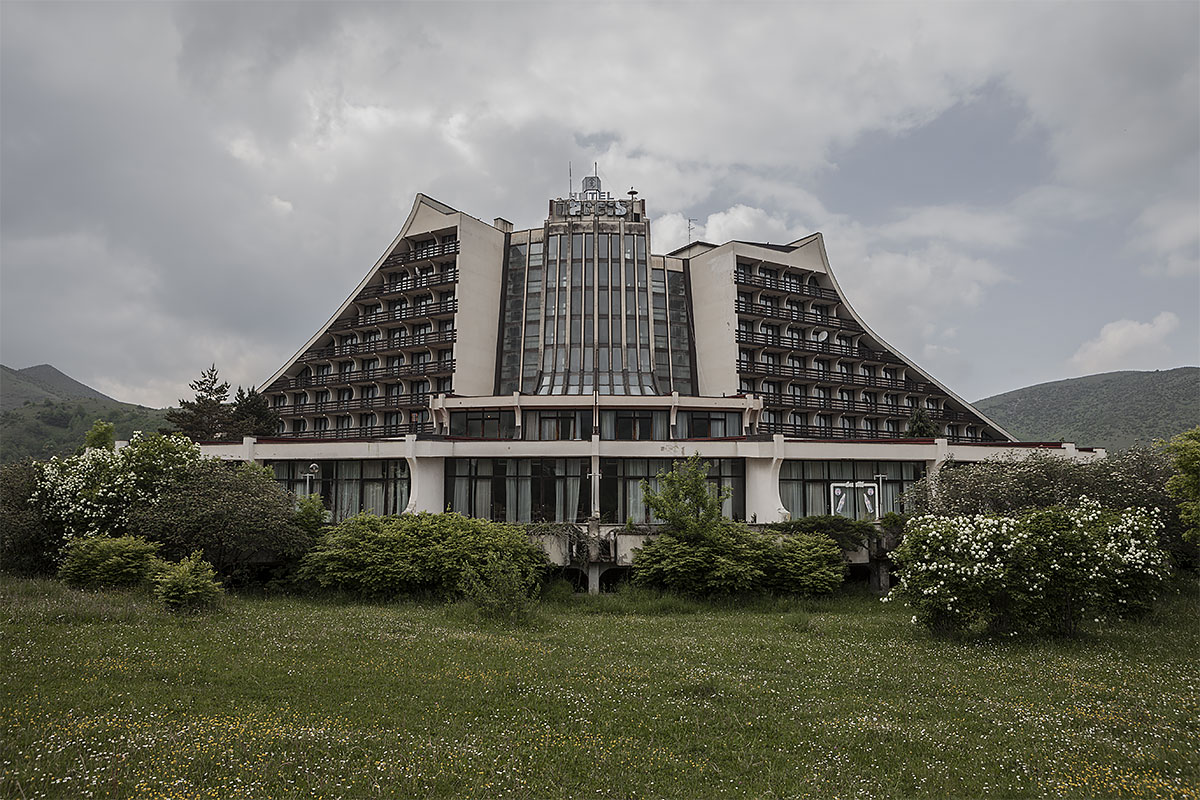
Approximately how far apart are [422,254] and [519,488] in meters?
29.5

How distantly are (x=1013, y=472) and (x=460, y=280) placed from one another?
39153mm

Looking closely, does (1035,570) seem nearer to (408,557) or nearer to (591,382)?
(408,557)

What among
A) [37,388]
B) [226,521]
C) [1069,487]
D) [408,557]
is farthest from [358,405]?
[37,388]

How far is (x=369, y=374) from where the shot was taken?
59.4 metres

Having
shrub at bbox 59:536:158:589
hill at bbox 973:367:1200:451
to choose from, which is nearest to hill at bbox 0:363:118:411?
shrub at bbox 59:536:158:589

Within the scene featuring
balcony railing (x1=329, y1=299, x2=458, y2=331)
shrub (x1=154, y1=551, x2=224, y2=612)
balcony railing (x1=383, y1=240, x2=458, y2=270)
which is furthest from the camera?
balcony railing (x1=383, y1=240, x2=458, y2=270)

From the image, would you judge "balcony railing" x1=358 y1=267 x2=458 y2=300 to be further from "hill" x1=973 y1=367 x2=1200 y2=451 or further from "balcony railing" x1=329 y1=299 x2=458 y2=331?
"hill" x1=973 y1=367 x2=1200 y2=451

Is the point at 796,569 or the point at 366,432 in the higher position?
the point at 366,432

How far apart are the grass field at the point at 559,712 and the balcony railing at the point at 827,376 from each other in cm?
3866

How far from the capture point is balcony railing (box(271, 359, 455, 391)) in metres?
56.0

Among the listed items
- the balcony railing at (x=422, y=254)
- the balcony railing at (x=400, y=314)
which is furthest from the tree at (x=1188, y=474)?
the balcony railing at (x=422, y=254)

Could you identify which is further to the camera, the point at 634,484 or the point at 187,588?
Answer: the point at 634,484

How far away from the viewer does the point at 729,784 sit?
1038 centimetres

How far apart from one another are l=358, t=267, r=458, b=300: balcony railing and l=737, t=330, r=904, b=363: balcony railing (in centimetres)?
2315
